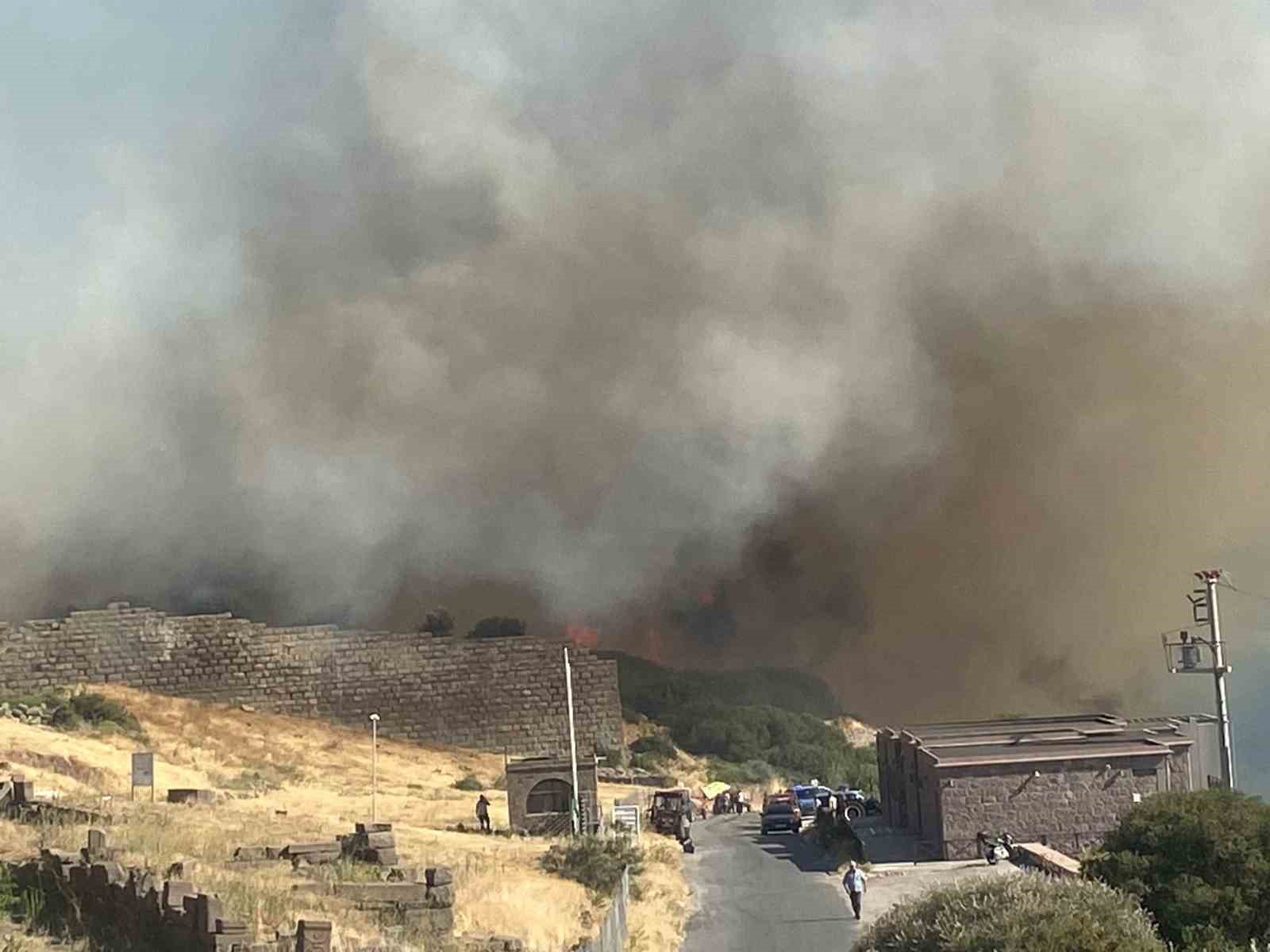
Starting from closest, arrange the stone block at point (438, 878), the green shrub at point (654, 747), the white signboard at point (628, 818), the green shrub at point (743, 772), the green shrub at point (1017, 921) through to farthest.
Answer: the green shrub at point (1017, 921) → the stone block at point (438, 878) → the white signboard at point (628, 818) → the green shrub at point (743, 772) → the green shrub at point (654, 747)

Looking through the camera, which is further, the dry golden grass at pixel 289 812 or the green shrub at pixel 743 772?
the green shrub at pixel 743 772

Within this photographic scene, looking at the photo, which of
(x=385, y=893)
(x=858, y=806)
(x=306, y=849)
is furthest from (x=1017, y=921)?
(x=858, y=806)

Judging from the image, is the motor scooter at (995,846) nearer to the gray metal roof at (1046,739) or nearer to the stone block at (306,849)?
the gray metal roof at (1046,739)

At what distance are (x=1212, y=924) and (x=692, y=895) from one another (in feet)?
37.6

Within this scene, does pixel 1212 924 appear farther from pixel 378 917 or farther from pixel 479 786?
pixel 479 786

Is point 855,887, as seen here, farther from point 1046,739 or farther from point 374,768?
point 374,768

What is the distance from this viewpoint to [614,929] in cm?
2150

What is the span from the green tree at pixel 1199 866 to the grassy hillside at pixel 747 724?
40.2 m

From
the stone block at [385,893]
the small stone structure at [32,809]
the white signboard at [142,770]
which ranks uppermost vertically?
the white signboard at [142,770]

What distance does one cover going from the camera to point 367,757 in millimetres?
52406

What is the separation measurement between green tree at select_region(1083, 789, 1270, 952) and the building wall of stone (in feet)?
36.3

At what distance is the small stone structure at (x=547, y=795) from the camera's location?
3869cm

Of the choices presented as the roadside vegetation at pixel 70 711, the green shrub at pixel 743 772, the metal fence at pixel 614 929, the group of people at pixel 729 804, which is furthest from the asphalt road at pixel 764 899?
the green shrub at pixel 743 772

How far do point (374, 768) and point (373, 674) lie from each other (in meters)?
8.26
